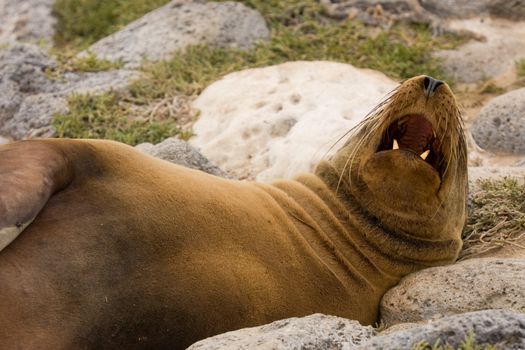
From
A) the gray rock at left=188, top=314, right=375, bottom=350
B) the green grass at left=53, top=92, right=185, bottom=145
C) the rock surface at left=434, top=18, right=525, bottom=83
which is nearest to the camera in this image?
the gray rock at left=188, top=314, right=375, bottom=350

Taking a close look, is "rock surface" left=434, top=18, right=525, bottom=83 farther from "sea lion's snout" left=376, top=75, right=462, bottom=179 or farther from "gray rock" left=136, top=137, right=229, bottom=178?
"sea lion's snout" left=376, top=75, right=462, bottom=179

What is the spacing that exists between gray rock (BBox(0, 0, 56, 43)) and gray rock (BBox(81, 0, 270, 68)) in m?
2.03

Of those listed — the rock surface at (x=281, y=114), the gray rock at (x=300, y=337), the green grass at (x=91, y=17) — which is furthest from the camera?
the green grass at (x=91, y=17)

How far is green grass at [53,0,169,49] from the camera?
1046cm

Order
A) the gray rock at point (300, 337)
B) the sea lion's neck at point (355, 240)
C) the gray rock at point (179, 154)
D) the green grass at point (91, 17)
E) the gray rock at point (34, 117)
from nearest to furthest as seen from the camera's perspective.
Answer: the gray rock at point (300, 337) < the sea lion's neck at point (355, 240) < the gray rock at point (179, 154) < the gray rock at point (34, 117) < the green grass at point (91, 17)

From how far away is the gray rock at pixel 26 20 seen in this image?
1092 cm

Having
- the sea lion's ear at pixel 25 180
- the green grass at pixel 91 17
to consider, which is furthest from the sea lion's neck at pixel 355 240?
the green grass at pixel 91 17

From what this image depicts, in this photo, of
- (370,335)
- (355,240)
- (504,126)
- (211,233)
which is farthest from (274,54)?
(370,335)

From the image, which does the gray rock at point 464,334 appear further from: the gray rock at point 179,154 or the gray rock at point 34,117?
the gray rock at point 34,117

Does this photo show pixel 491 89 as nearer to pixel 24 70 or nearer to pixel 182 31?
pixel 182 31

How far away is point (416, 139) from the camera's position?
474cm

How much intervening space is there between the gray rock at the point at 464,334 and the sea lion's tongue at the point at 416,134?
5.98 feet

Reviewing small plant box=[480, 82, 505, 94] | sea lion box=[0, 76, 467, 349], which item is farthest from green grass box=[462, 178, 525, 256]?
small plant box=[480, 82, 505, 94]

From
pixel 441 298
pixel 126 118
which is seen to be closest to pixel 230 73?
pixel 126 118
